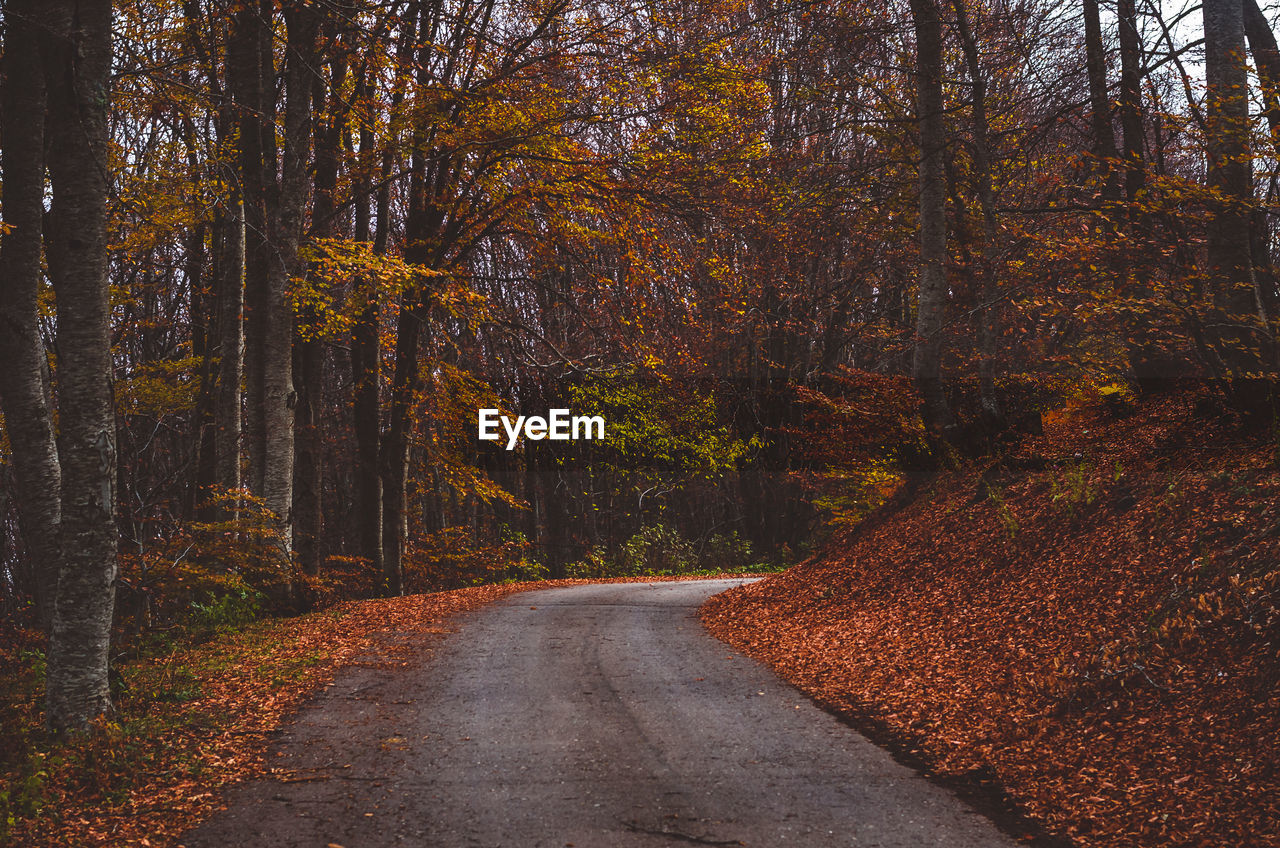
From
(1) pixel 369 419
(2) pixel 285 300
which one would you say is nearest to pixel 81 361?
(2) pixel 285 300

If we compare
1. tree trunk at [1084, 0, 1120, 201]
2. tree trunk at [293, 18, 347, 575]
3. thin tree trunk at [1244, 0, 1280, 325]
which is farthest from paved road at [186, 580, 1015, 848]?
tree trunk at [1084, 0, 1120, 201]

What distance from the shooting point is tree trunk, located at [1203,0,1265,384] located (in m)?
8.90

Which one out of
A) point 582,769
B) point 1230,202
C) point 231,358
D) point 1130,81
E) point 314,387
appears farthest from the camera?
point 314,387

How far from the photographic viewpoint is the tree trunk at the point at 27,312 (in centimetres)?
857

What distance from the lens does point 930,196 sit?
13.1 metres

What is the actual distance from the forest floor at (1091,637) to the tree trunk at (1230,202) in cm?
89

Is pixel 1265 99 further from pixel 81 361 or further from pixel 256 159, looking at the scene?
pixel 256 159

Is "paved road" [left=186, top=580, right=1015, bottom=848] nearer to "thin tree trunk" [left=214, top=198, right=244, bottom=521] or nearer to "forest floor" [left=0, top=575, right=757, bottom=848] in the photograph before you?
"forest floor" [left=0, top=575, right=757, bottom=848]

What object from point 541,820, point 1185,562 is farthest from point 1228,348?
point 541,820

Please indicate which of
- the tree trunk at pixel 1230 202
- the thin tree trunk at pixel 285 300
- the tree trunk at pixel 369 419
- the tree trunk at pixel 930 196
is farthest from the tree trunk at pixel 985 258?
the tree trunk at pixel 369 419

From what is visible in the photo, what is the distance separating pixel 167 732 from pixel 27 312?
15.1 feet

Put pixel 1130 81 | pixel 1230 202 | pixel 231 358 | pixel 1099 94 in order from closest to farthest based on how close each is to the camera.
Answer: pixel 1230 202, pixel 1130 81, pixel 1099 94, pixel 231 358

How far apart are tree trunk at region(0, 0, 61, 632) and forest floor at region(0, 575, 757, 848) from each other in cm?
130

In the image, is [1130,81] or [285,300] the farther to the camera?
[285,300]
